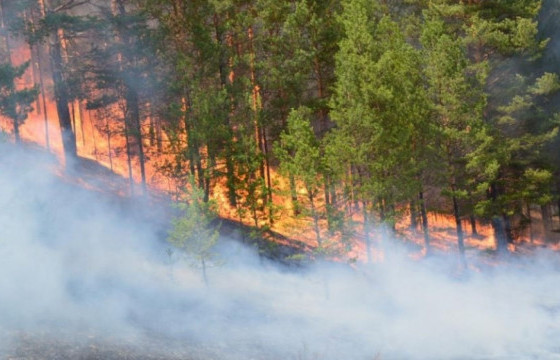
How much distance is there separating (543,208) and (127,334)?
2417cm

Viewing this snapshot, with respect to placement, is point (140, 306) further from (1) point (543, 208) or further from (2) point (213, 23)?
(1) point (543, 208)

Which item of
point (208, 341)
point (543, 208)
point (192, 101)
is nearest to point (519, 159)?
point (543, 208)

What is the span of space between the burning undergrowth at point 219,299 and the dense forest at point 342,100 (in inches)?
79.3

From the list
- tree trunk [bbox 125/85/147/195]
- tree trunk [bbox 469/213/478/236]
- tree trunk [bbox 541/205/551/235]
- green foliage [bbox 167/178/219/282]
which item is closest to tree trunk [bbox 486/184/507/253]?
tree trunk [bbox 469/213/478/236]

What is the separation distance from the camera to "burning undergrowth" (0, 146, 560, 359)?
17.5 m

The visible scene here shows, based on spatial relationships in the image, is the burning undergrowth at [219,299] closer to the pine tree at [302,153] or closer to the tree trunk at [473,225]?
the tree trunk at [473,225]

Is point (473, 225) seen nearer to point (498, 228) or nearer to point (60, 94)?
point (498, 228)

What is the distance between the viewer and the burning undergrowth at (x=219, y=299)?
17.5 metres

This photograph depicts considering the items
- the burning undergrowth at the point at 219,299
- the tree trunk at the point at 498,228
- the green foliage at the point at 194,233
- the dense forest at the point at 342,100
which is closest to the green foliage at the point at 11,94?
the dense forest at the point at 342,100

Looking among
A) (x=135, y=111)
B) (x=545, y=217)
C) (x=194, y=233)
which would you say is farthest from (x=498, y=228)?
(x=135, y=111)

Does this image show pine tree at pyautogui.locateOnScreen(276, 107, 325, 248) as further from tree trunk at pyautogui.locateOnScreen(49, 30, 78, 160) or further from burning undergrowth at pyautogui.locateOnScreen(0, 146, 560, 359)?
tree trunk at pyautogui.locateOnScreen(49, 30, 78, 160)

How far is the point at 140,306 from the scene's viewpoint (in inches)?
785

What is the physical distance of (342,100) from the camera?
78.6 ft

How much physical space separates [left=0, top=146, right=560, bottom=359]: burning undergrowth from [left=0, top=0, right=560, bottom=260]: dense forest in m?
2.01
